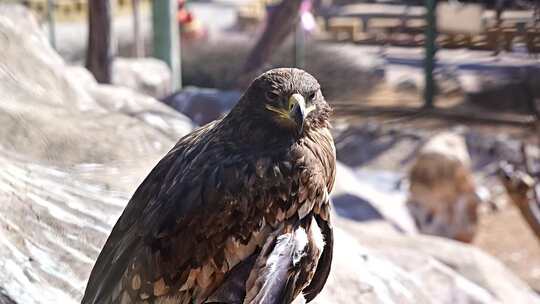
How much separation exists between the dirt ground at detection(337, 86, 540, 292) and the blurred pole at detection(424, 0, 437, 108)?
0.70ft

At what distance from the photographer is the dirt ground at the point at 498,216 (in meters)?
7.12

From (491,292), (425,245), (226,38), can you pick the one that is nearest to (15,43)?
(425,245)

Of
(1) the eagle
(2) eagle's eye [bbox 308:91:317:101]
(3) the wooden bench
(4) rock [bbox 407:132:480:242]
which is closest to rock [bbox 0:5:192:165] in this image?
(1) the eagle

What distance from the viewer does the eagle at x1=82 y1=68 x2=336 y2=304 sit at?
8.38 feet

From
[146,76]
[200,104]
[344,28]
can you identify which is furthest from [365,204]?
[344,28]

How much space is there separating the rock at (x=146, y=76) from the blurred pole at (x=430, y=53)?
2.83m

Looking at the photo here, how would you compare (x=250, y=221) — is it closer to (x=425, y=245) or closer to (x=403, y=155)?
(x=425, y=245)

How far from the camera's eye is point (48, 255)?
3.44 m

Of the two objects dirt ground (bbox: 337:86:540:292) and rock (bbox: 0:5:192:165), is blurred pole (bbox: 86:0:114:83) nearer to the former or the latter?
rock (bbox: 0:5:192:165)

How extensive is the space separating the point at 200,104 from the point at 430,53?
11.0 ft

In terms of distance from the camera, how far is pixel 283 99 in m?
2.71

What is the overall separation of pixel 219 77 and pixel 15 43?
246 inches

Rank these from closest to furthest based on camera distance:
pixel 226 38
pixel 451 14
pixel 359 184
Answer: pixel 359 184
pixel 451 14
pixel 226 38

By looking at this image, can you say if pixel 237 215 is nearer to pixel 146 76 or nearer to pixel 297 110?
pixel 297 110
